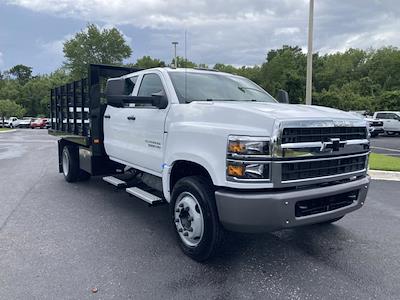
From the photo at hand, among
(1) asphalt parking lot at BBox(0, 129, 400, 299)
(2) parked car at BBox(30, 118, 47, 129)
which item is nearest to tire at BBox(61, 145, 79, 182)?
(1) asphalt parking lot at BBox(0, 129, 400, 299)

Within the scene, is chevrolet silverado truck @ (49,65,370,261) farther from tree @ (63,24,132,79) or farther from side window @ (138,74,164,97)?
tree @ (63,24,132,79)

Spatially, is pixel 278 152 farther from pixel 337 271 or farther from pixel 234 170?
pixel 337 271

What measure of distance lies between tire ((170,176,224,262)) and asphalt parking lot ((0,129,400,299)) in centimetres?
18

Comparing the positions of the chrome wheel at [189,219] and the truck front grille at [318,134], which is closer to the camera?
the truck front grille at [318,134]

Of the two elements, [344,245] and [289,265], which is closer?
[289,265]

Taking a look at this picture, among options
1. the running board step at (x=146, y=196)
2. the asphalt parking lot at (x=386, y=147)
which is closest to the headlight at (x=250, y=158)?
the running board step at (x=146, y=196)

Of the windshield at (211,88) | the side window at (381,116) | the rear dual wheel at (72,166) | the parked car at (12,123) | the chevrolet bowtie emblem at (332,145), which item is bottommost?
the parked car at (12,123)

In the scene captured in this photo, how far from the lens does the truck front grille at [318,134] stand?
3615 mm

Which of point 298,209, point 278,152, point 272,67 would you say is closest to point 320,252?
point 298,209

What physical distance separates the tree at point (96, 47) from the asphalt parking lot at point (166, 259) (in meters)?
50.0

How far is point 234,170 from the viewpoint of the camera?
3.60 meters

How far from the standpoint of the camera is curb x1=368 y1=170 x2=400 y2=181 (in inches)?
365

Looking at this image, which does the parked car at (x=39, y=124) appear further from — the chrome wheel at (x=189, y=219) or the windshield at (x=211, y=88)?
the chrome wheel at (x=189, y=219)

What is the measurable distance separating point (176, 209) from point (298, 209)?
1.39 m
